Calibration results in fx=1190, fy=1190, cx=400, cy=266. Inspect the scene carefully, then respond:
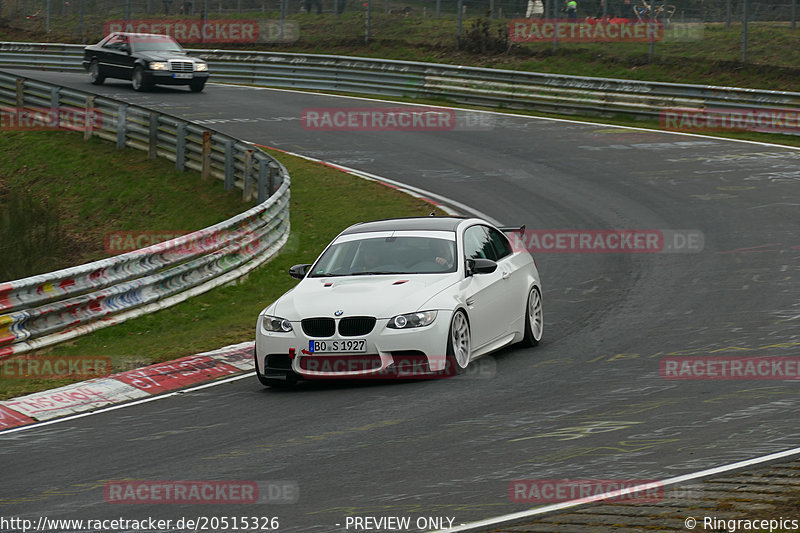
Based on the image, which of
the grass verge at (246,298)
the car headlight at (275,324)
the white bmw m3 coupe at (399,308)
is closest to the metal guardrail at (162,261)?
the grass verge at (246,298)

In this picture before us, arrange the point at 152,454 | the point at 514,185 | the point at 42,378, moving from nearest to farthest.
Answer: the point at 152,454, the point at 42,378, the point at 514,185

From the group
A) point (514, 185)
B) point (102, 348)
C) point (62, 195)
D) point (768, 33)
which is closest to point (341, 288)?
point (102, 348)

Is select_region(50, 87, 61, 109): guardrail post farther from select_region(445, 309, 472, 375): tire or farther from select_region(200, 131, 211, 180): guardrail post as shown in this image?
select_region(445, 309, 472, 375): tire

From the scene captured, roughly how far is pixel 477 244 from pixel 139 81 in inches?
1089

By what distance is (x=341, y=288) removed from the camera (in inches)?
438

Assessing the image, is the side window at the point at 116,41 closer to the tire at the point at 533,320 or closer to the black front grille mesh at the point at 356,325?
the tire at the point at 533,320

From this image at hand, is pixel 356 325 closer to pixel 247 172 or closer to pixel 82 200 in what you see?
pixel 247 172

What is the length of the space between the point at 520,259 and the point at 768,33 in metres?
23.2

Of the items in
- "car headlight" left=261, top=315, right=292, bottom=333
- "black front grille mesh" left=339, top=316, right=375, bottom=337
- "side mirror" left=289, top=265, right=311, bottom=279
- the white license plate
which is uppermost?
"side mirror" left=289, top=265, right=311, bottom=279

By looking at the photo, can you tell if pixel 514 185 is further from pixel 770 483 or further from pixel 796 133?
pixel 770 483

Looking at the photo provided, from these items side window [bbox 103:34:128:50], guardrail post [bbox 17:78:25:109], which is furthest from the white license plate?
side window [bbox 103:34:128:50]

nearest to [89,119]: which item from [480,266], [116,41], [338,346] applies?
[116,41]

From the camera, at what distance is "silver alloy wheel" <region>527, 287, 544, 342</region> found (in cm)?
1239

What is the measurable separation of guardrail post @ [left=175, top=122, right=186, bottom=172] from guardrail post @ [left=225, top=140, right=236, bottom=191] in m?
2.12
